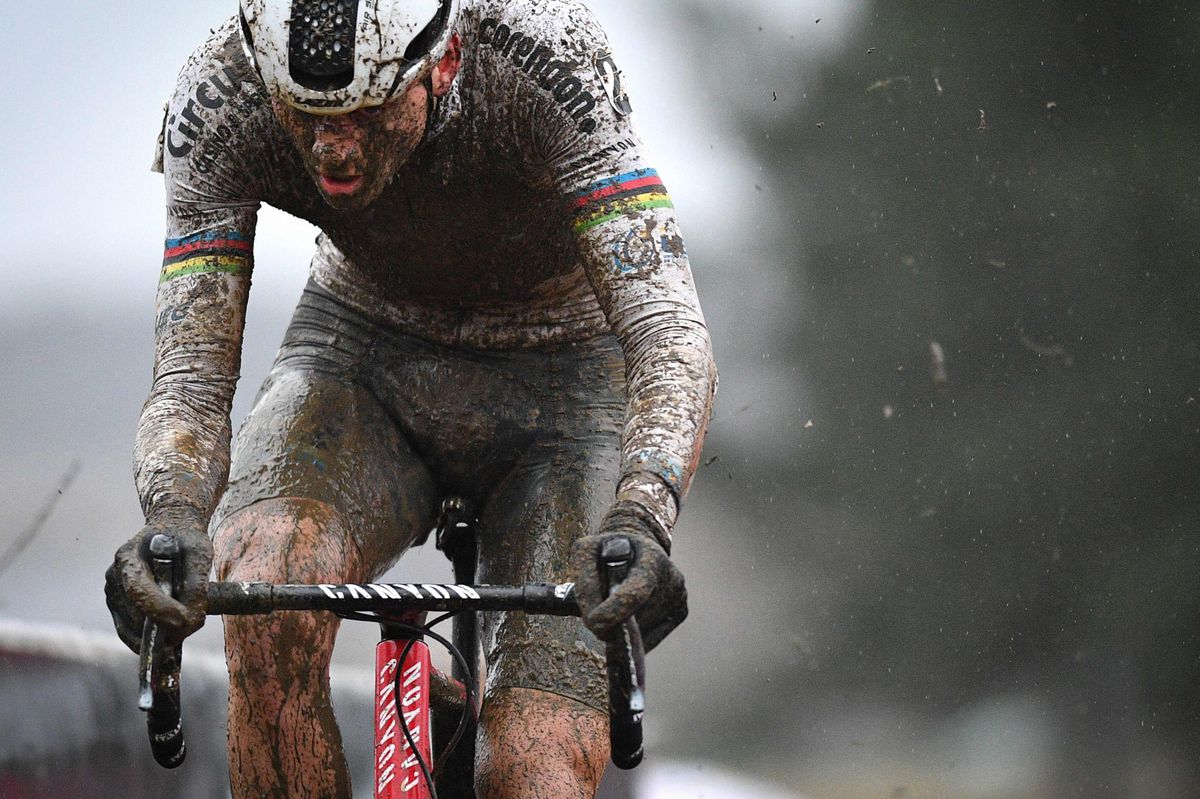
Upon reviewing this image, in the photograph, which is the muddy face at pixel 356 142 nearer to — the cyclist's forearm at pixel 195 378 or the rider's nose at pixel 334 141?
the rider's nose at pixel 334 141

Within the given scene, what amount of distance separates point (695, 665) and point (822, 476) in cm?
111

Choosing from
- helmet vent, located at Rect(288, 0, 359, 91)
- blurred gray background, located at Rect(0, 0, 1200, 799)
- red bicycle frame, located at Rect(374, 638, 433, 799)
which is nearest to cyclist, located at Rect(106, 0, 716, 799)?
helmet vent, located at Rect(288, 0, 359, 91)

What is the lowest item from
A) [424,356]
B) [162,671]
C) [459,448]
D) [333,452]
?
[162,671]

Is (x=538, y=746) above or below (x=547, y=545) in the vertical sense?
below

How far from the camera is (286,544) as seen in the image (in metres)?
2.93

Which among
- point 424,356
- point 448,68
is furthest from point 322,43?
point 424,356

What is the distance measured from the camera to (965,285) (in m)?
7.88

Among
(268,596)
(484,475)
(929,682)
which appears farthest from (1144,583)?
(268,596)

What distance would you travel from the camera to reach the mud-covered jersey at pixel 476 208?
2.85 meters

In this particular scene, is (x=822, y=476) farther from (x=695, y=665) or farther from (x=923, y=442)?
(x=695, y=665)

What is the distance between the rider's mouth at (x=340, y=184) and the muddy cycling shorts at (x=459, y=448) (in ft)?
1.82

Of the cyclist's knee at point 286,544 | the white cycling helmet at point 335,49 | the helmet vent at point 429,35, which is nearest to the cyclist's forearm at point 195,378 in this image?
the cyclist's knee at point 286,544

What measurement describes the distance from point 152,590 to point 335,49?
2.94 feet

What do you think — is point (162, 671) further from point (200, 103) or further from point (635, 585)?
point (200, 103)
